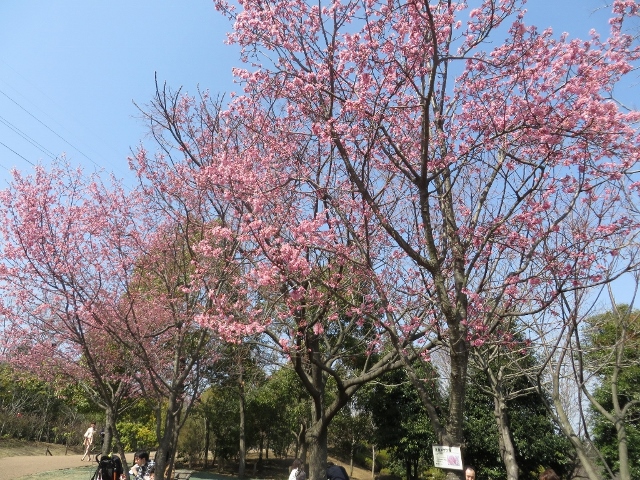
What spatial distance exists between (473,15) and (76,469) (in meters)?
15.9

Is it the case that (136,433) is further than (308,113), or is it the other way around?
(136,433)

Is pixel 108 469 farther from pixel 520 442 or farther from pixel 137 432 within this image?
pixel 520 442

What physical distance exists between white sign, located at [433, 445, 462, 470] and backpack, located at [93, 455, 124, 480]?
16.3 feet

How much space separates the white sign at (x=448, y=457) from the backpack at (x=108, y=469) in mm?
4964

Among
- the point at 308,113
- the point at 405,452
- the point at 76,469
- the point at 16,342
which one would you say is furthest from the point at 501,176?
the point at 405,452

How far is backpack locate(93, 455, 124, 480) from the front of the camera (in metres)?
7.11

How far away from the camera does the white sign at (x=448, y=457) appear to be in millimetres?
4578

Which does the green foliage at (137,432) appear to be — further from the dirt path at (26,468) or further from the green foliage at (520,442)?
the green foliage at (520,442)

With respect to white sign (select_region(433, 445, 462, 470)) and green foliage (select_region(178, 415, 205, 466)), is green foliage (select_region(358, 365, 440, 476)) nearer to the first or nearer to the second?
green foliage (select_region(178, 415, 205, 466))

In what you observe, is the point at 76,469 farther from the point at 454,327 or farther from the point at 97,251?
the point at 454,327

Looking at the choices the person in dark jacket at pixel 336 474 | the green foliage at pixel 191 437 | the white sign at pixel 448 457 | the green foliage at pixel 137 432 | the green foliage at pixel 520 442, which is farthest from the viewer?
the green foliage at pixel 191 437

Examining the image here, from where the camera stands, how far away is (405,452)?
64.1ft

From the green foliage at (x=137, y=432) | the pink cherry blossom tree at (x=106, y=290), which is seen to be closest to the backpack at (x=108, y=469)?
the pink cherry blossom tree at (x=106, y=290)

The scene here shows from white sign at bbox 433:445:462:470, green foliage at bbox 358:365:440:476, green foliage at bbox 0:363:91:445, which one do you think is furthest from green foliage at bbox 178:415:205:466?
white sign at bbox 433:445:462:470
